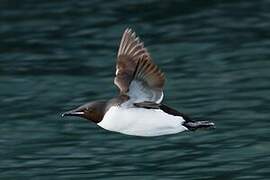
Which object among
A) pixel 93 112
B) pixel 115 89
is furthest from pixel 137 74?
pixel 115 89

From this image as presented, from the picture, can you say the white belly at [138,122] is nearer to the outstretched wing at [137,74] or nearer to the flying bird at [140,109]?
the flying bird at [140,109]

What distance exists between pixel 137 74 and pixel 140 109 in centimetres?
58

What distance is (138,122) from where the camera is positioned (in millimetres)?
12820

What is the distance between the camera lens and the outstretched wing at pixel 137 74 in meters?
12.4

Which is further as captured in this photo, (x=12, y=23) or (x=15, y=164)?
(x=12, y=23)

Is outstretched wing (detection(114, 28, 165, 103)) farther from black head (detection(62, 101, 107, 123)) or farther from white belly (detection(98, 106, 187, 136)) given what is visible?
black head (detection(62, 101, 107, 123))

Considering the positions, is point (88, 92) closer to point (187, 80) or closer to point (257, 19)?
point (187, 80)

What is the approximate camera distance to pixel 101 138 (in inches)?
645

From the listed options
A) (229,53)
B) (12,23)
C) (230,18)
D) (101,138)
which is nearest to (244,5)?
(230,18)

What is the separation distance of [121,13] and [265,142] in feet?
20.5

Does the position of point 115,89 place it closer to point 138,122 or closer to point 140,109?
point 140,109

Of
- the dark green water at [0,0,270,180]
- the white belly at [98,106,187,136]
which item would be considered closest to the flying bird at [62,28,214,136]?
the white belly at [98,106,187,136]

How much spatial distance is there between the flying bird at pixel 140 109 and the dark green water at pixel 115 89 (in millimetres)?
1895

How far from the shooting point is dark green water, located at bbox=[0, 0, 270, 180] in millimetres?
15359
